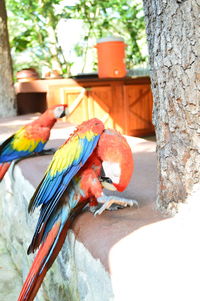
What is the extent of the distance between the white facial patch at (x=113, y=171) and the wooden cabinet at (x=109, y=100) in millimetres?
3280

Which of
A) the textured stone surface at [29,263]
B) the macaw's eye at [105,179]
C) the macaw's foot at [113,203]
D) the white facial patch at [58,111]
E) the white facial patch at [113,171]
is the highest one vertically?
the white facial patch at [58,111]

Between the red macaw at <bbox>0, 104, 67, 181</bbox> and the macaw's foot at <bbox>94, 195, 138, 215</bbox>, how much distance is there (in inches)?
32.4

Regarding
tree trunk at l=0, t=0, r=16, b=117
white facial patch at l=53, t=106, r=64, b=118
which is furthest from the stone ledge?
tree trunk at l=0, t=0, r=16, b=117

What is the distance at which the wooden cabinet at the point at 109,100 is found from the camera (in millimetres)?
4285

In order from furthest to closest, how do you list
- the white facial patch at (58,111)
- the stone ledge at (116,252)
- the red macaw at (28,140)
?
the white facial patch at (58,111)
the red macaw at (28,140)
the stone ledge at (116,252)

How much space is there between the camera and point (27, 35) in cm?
644

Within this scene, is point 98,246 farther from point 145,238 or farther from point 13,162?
point 13,162

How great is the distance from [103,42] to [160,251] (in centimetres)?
417

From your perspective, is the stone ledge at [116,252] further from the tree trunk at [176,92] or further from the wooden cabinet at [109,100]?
the wooden cabinet at [109,100]

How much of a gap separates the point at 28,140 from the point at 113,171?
38.6 inches

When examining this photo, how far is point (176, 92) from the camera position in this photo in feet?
3.34

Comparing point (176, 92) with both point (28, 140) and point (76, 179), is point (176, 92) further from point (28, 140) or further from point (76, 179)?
point (28, 140)

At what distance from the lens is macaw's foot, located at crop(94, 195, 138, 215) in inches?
43.4

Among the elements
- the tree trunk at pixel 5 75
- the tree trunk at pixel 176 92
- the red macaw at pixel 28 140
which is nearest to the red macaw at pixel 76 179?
the tree trunk at pixel 176 92
